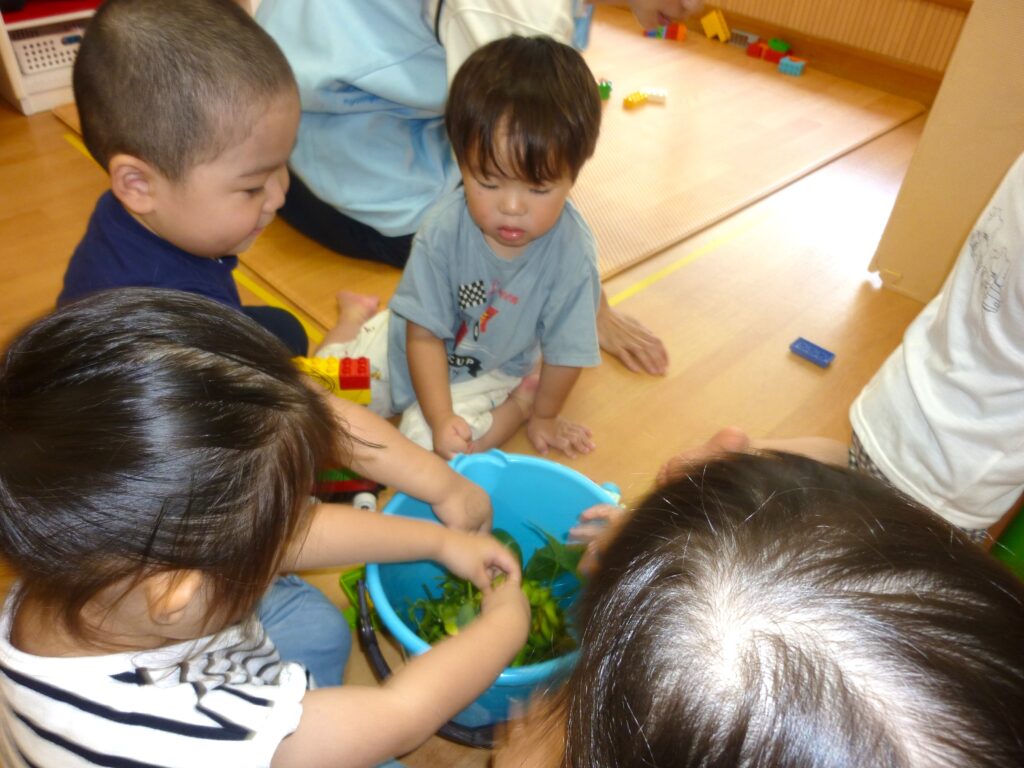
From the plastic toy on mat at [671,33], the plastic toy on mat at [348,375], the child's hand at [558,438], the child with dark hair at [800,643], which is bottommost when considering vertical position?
the child's hand at [558,438]

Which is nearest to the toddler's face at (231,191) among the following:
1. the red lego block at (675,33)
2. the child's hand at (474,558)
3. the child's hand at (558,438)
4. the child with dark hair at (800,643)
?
the child's hand at (474,558)

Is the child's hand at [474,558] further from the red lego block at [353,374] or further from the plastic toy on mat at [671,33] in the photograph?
the plastic toy on mat at [671,33]

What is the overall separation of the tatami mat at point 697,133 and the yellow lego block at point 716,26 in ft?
0.12

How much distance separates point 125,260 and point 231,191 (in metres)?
0.16

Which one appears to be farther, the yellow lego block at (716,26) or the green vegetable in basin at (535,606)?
the yellow lego block at (716,26)

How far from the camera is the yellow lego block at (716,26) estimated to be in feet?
9.15

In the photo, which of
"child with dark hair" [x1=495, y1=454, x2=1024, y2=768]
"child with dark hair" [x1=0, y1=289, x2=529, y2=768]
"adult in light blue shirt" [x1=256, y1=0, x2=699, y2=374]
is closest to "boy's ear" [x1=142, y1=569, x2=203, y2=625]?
"child with dark hair" [x1=0, y1=289, x2=529, y2=768]

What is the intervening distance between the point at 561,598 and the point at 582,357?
395 mm

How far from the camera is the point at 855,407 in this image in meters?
1.01

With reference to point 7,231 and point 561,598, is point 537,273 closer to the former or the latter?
point 561,598

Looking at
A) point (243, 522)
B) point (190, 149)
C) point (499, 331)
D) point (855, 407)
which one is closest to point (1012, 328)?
point (855, 407)

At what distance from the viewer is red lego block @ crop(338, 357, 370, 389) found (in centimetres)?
112

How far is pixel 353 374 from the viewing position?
1.12 metres

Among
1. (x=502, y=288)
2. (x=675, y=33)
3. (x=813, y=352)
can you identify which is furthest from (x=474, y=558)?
(x=675, y=33)
